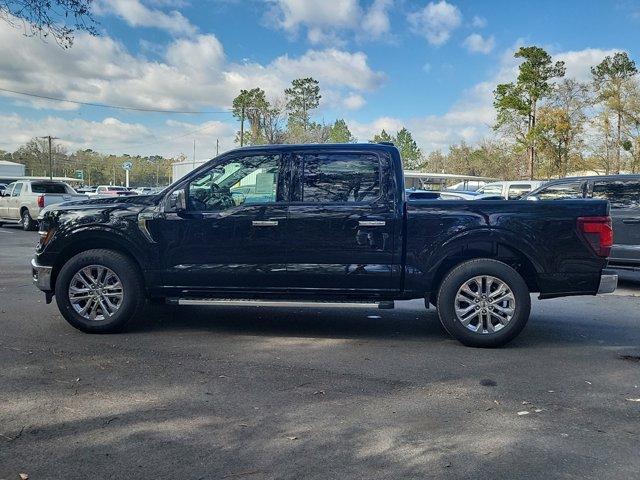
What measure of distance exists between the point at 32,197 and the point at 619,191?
17.6 m

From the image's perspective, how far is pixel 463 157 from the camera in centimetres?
7619

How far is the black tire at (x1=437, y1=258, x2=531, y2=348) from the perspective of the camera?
548 cm

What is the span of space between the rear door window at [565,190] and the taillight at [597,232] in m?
4.25

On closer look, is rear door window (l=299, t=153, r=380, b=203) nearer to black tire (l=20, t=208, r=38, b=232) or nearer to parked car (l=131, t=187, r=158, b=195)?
parked car (l=131, t=187, r=158, b=195)

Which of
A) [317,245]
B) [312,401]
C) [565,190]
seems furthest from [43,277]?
[565,190]

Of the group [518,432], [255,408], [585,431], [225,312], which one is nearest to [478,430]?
[518,432]

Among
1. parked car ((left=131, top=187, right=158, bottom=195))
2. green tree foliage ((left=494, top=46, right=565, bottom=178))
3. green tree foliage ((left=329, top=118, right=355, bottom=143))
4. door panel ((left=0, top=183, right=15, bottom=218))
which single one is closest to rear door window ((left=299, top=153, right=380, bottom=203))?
parked car ((left=131, top=187, right=158, bottom=195))

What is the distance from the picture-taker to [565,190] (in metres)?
9.66

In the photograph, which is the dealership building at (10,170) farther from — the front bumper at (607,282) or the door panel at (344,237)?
the front bumper at (607,282)

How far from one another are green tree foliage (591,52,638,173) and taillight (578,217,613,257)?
36.6m

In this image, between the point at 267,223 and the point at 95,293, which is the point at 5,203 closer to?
the point at 95,293

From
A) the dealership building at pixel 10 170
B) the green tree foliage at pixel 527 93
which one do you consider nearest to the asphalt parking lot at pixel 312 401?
the green tree foliage at pixel 527 93

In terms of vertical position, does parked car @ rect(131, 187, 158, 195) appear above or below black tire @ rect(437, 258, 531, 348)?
above

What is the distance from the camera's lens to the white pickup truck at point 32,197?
18.7m
